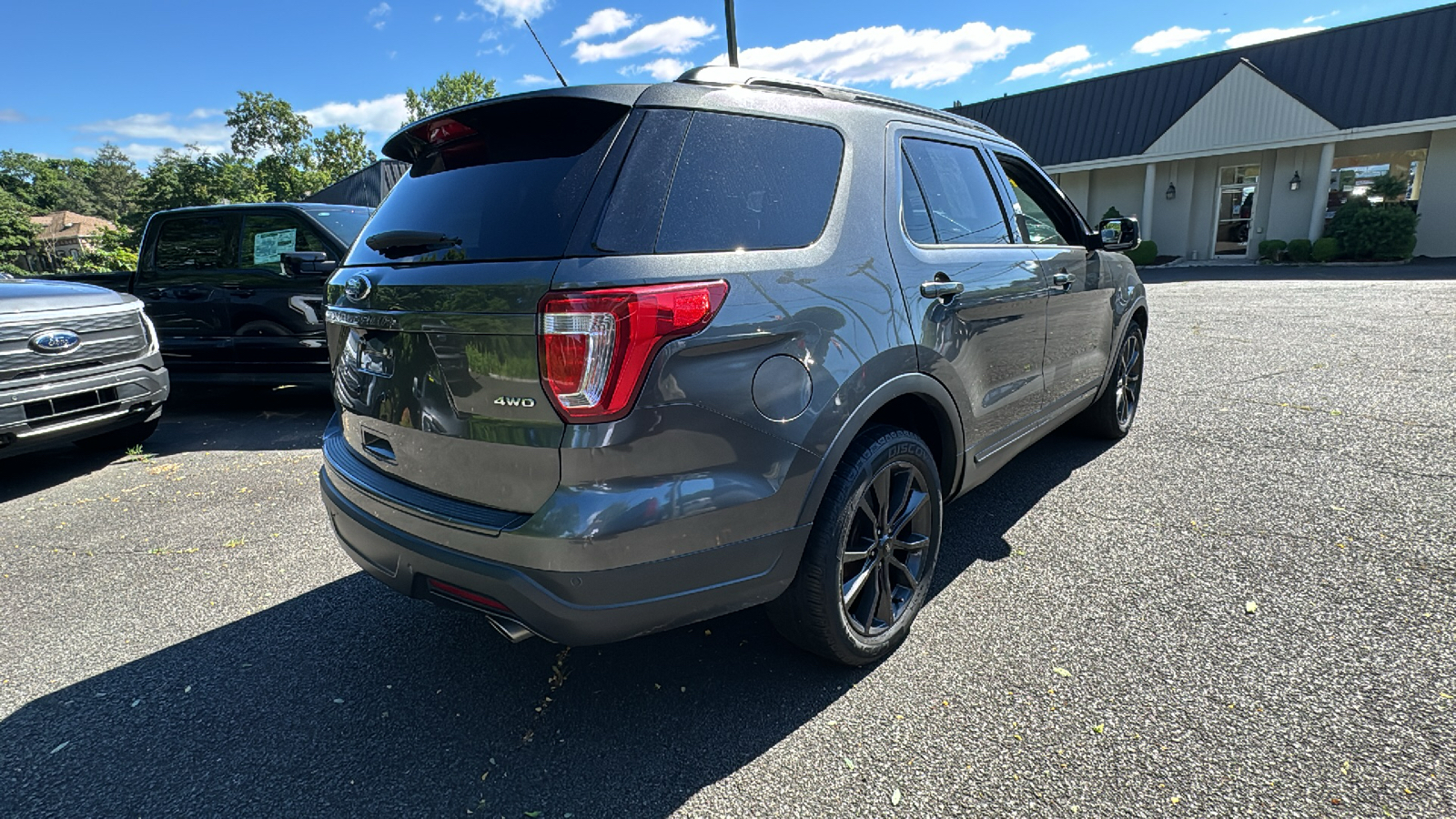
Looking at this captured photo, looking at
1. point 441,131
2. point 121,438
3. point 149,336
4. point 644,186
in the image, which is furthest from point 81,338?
point 644,186

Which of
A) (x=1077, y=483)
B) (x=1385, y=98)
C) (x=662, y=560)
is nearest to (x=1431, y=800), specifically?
(x=662, y=560)

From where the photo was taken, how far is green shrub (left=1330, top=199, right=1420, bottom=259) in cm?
1738

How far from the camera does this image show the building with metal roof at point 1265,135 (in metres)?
18.1

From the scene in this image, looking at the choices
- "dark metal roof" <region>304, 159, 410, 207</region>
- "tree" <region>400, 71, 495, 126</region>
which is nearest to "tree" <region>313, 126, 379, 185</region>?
"tree" <region>400, 71, 495, 126</region>

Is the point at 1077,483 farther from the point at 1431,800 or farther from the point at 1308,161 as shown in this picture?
the point at 1308,161

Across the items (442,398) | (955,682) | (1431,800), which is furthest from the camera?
(955,682)

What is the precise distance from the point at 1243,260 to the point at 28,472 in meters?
25.5

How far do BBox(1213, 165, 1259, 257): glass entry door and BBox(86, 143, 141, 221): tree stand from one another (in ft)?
450

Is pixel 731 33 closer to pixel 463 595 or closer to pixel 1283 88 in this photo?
pixel 463 595

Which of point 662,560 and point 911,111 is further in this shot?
point 911,111

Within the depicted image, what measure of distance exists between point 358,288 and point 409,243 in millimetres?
244

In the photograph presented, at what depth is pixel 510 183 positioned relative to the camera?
2.11m

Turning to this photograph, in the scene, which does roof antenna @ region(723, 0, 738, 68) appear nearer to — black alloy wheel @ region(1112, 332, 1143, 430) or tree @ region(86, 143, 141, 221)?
black alloy wheel @ region(1112, 332, 1143, 430)

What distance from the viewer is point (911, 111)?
2.99 m
